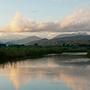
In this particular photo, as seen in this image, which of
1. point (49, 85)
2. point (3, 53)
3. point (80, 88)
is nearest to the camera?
point (80, 88)

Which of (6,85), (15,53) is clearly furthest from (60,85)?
(15,53)

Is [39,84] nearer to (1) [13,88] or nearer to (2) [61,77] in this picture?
A: (1) [13,88]

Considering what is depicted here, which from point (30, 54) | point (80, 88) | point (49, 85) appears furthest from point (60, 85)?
point (30, 54)

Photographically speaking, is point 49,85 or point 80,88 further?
point 49,85

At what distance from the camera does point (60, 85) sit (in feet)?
66.4

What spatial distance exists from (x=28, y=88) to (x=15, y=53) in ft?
107

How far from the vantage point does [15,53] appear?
51875 millimetres

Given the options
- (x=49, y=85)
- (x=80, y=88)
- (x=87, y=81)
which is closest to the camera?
(x=80, y=88)

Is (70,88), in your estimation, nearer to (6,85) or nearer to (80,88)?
(80,88)

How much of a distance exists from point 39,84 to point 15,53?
103 feet

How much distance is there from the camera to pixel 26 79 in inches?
934

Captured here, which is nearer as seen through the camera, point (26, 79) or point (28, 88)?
point (28, 88)

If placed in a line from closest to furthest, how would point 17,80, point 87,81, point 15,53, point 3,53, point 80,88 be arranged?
point 80,88 → point 87,81 → point 17,80 → point 3,53 → point 15,53

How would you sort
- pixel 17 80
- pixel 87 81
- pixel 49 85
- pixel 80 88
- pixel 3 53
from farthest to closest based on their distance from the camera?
pixel 3 53 < pixel 17 80 < pixel 87 81 < pixel 49 85 < pixel 80 88
